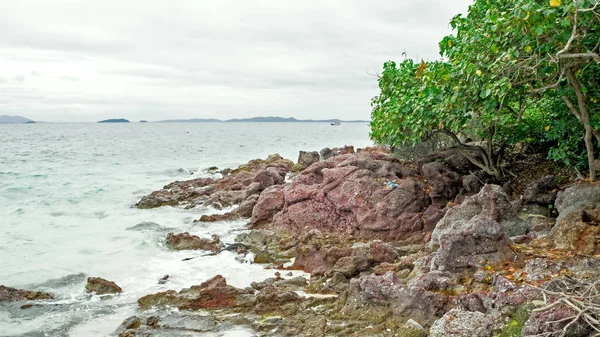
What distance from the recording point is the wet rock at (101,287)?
1138 cm

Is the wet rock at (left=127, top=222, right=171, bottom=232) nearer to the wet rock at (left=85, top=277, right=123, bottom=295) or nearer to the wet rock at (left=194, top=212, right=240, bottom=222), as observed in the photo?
the wet rock at (left=194, top=212, right=240, bottom=222)

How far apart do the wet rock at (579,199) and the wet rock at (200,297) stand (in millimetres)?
7029

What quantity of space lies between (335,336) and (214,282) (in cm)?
349

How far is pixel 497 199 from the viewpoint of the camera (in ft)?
38.2

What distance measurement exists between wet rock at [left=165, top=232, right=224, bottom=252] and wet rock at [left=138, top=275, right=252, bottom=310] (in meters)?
Answer: 4.04

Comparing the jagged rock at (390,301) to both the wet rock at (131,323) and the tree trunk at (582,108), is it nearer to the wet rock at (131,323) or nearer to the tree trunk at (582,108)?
the wet rock at (131,323)

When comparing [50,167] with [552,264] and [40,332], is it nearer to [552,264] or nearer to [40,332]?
[40,332]

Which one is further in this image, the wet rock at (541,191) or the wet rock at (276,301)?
the wet rock at (541,191)

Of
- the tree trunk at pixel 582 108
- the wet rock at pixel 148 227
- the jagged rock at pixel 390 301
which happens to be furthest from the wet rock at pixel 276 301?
the wet rock at pixel 148 227

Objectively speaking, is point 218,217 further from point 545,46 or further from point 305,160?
point 545,46

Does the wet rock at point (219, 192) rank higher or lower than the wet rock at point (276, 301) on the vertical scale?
higher

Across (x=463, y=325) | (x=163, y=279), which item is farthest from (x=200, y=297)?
(x=463, y=325)

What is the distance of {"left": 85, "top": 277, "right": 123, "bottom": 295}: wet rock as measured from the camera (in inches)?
448

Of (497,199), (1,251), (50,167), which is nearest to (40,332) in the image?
(1,251)
